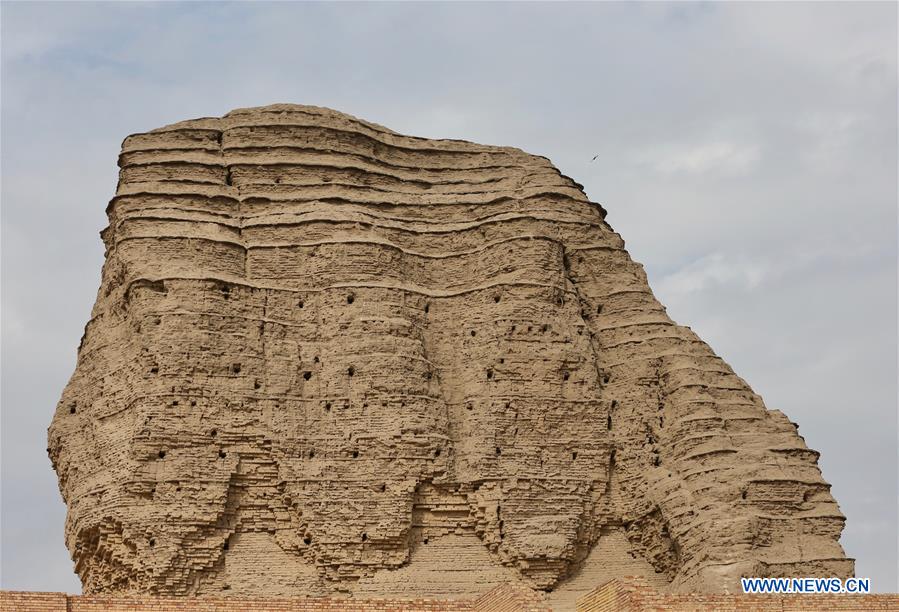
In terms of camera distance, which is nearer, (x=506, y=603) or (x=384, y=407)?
(x=506, y=603)

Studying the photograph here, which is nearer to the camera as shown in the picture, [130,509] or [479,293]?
[130,509]

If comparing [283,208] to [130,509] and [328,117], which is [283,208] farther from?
[130,509]

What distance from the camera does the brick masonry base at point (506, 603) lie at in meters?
32.0

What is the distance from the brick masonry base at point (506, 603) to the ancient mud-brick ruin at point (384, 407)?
765cm

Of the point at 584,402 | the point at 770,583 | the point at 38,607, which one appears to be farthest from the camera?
the point at 584,402

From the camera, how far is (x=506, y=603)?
109ft

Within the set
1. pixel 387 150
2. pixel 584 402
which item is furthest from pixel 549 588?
pixel 387 150

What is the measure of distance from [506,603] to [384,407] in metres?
10.4

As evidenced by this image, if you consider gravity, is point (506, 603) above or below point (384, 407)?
below

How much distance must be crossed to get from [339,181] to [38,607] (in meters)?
16.9

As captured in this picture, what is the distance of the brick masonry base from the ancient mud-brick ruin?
7.65 m

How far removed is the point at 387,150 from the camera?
158 ft

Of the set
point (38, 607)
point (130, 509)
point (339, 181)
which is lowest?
point (38, 607)

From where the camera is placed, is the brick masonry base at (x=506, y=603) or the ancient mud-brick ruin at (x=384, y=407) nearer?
the brick masonry base at (x=506, y=603)
